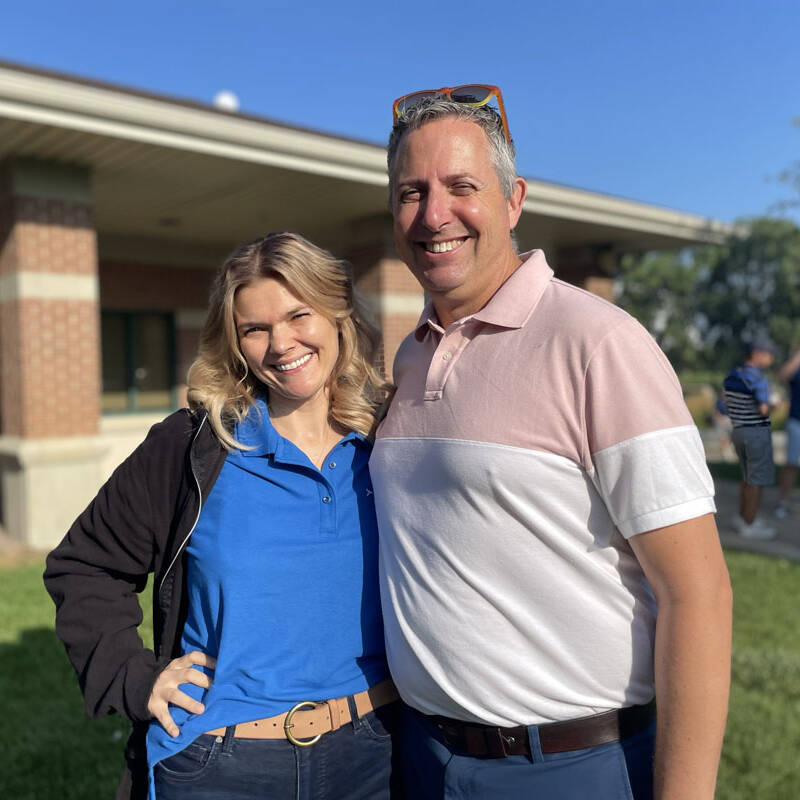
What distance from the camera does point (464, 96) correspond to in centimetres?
171

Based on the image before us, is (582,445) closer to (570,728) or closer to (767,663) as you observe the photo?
(570,728)

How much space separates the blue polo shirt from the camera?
1.82m

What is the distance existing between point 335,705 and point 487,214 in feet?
4.09

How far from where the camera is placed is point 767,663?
195 inches

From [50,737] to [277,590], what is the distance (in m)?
3.12

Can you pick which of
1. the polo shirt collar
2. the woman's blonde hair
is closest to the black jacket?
the woman's blonde hair

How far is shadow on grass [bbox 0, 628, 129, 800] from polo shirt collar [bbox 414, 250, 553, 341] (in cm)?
326

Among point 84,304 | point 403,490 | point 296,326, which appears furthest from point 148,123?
point 403,490

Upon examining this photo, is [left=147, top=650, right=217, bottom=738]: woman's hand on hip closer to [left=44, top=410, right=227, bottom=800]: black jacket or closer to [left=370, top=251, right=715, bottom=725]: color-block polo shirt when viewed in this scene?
Answer: [left=44, top=410, right=227, bottom=800]: black jacket

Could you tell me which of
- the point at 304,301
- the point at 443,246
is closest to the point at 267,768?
the point at 304,301

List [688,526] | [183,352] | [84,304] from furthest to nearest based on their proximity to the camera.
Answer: [183,352] → [84,304] → [688,526]

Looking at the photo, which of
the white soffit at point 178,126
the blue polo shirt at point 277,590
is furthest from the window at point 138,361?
the blue polo shirt at point 277,590

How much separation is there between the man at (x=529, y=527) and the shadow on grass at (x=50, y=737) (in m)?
2.70

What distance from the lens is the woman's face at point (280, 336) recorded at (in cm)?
202
